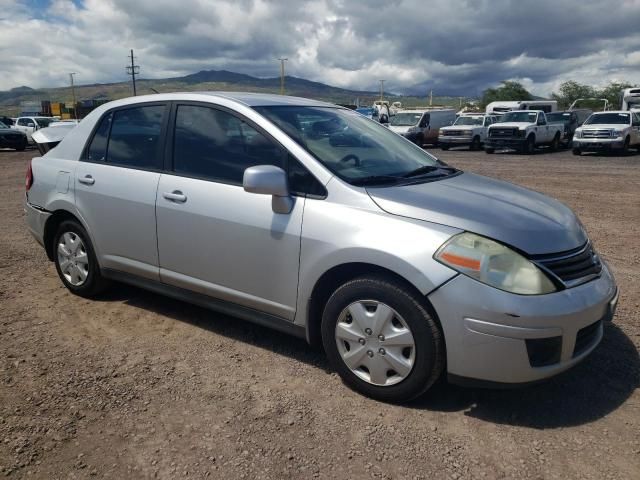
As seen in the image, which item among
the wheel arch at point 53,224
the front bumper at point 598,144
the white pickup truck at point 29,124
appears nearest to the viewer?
the wheel arch at point 53,224

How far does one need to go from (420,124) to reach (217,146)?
24.1 meters

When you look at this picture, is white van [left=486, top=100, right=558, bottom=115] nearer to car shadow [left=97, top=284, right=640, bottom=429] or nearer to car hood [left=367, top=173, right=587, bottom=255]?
car shadow [left=97, top=284, right=640, bottom=429]

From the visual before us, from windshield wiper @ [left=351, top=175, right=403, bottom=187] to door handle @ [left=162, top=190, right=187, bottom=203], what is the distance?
1195 millimetres

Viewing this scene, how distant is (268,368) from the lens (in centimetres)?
341

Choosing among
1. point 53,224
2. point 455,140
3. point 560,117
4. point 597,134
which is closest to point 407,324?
point 53,224

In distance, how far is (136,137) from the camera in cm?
406

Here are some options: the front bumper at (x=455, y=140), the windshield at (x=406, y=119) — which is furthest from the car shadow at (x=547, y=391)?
the windshield at (x=406, y=119)

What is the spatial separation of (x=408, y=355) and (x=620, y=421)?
1160 mm

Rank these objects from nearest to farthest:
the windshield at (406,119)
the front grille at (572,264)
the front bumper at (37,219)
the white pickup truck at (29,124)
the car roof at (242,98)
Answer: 1. the front grille at (572,264)
2. the car roof at (242,98)
3. the front bumper at (37,219)
4. the windshield at (406,119)
5. the white pickup truck at (29,124)

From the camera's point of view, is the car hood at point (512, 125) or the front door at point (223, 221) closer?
the front door at point (223, 221)

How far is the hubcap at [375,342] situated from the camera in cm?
281

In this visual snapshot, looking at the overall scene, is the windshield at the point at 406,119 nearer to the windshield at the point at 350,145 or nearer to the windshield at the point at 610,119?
the windshield at the point at 610,119

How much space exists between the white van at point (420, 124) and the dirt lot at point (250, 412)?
73.8 feet

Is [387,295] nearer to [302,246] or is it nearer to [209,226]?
[302,246]
